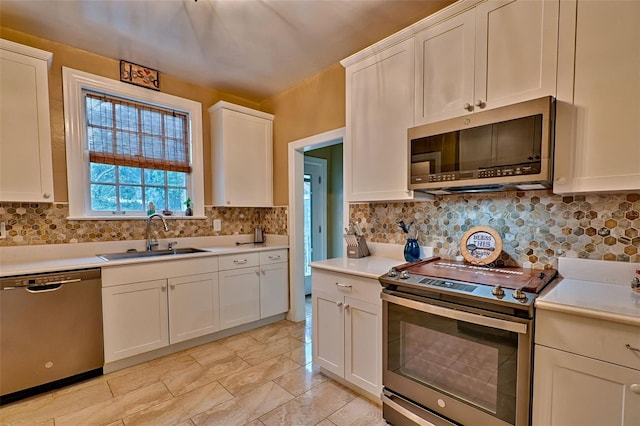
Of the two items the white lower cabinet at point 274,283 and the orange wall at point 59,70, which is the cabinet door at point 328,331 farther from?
the orange wall at point 59,70

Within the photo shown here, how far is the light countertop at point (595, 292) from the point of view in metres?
1.12

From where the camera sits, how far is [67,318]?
83.7 inches

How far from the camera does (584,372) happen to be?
117 centimetres

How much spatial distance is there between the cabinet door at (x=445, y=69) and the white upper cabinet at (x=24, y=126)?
2.75 m

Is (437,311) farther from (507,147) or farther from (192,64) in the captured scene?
(192,64)

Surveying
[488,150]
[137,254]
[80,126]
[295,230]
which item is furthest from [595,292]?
[80,126]

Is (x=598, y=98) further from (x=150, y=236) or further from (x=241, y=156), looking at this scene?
(x=150, y=236)

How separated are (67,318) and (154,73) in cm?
233

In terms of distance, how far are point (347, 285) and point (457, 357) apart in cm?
77

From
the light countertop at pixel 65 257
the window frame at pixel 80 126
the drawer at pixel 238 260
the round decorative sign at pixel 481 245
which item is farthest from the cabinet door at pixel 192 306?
the round decorative sign at pixel 481 245

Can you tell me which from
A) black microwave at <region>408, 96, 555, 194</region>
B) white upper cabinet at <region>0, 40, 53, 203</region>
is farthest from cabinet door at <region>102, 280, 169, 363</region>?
black microwave at <region>408, 96, 555, 194</region>

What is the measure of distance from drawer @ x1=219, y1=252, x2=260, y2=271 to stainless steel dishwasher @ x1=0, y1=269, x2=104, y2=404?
3.30 feet

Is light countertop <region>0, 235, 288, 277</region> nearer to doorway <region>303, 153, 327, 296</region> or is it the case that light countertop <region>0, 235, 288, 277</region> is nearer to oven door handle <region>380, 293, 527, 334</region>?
doorway <region>303, 153, 327, 296</region>

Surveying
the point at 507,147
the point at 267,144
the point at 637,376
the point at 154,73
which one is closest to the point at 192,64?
the point at 154,73
